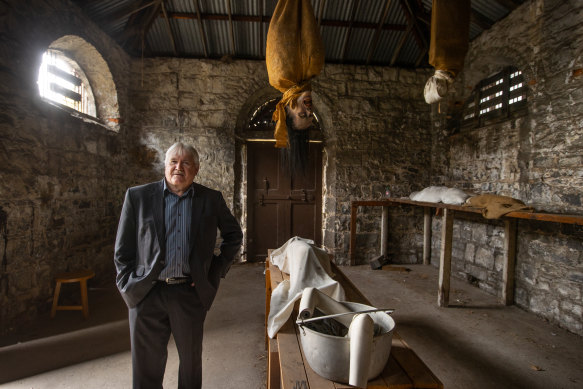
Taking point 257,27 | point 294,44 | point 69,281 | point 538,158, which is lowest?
point 69,281

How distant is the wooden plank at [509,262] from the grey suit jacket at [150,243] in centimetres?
343

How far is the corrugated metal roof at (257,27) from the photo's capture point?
4426 millimetres

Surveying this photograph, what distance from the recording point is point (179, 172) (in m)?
1.76

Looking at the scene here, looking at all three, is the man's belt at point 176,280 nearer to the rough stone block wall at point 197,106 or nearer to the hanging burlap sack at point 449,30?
the hanging burlap sack at point 449,30

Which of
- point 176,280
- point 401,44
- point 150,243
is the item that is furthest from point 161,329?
point 401,44

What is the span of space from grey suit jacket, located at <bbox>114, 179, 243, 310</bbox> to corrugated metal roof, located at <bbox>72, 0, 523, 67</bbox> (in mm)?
3745

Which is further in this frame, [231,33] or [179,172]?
[231,33]

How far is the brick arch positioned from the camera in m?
3.90

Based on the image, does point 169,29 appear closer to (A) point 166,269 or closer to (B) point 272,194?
(B) point 272,194

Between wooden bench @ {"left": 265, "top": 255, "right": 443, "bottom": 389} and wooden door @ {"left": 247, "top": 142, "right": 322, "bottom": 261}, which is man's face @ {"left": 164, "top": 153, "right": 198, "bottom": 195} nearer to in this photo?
wooden bench @ {"left": 265, "top": 255, "right": 443, "bottom": 389}

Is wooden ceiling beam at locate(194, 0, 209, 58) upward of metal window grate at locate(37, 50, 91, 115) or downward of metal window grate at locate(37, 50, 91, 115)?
upward

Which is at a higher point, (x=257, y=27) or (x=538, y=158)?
(x=257, y=27)

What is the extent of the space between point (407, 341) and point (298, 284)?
152 cm

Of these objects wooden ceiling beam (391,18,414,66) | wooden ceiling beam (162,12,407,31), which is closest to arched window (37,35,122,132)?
wooden ceiling beam (162,12,407,31)
